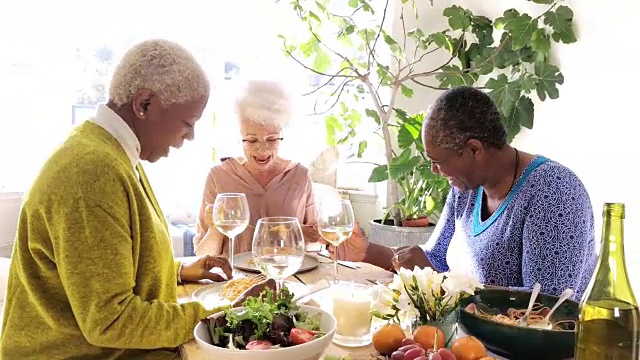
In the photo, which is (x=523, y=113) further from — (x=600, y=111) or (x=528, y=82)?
(x=600, y=111)

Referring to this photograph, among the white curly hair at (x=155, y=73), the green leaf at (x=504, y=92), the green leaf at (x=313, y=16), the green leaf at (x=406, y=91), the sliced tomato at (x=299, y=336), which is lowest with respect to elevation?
the sliced tomato at (x=299, y=336)

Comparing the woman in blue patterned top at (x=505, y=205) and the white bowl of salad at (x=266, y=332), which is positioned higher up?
the woman in blue patterned top at (x=505, y=205)

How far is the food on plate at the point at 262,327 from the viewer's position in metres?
0.99

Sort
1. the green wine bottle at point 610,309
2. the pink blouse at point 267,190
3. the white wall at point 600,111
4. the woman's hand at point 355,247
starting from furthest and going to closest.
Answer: the pink blouse at point 267,190 < the white wall at point 600,111 < the woman's hand at point 355,247 < the green wine bottle at point 610,309

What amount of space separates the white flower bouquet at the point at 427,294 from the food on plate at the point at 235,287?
48 cm

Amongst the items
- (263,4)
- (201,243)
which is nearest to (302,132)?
(263,4)

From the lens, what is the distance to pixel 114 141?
3.99 ft

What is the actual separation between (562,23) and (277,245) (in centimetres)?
195

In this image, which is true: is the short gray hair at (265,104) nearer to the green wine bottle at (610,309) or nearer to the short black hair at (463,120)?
the short black hair at (463,120)

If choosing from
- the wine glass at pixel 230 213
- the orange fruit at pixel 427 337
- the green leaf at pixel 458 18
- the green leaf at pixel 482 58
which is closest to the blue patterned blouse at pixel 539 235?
the orange fruit at pixel 427 337

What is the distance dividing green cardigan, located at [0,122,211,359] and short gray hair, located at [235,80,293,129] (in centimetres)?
111

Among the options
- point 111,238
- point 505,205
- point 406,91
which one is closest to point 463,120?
point 505,205

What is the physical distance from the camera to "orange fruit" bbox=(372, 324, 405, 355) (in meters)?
0.98

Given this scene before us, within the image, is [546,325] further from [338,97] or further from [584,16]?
[338,97]
